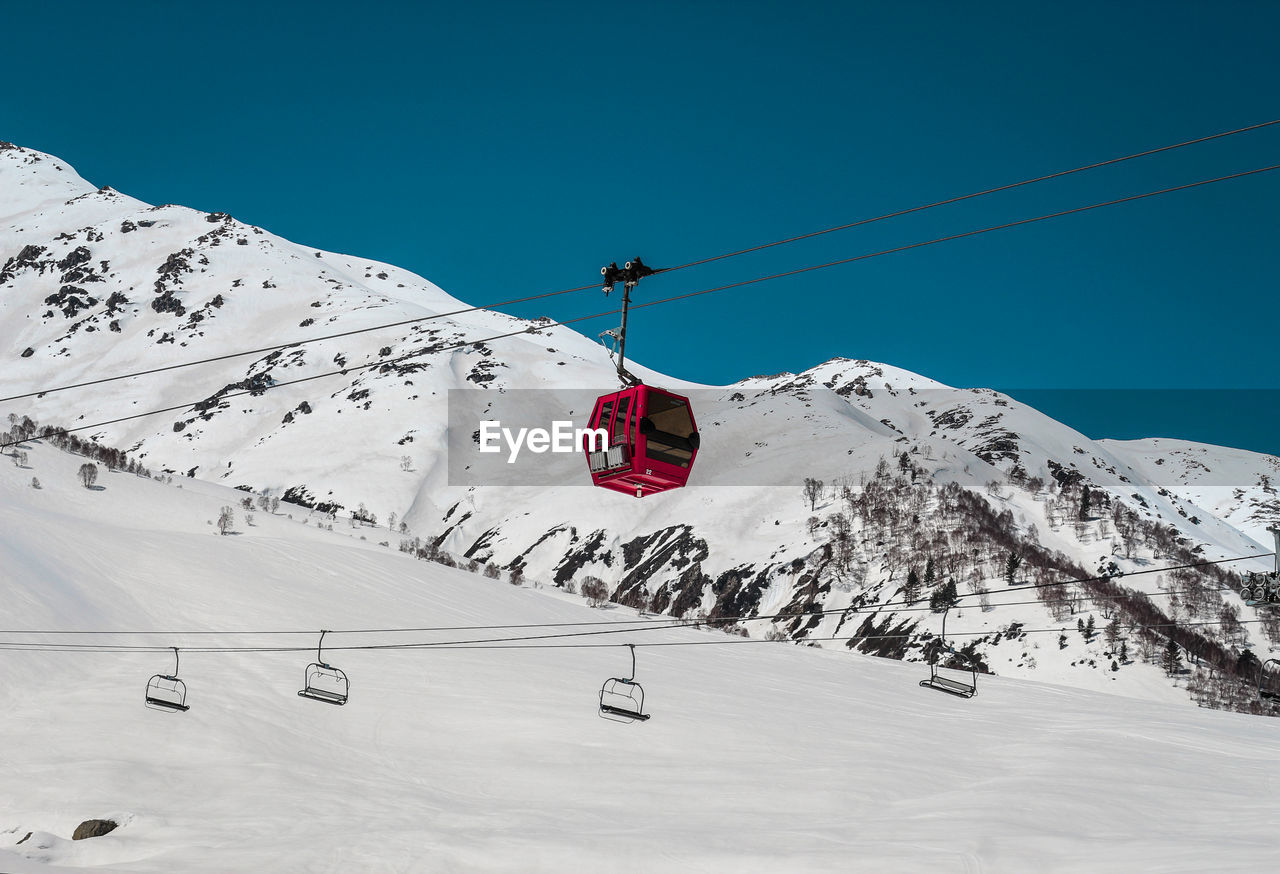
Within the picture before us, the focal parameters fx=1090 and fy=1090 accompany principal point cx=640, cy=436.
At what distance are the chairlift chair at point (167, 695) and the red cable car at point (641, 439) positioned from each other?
31.5m

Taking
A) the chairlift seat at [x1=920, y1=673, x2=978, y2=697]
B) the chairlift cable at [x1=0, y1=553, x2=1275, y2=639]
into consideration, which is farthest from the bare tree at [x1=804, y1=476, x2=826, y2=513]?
the chairlift seat at [x1=920, y1=673, x2=978, y2=697]

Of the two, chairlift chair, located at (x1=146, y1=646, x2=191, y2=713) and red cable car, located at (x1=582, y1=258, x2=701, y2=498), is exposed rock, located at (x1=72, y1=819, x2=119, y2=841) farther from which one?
red cable car, located at (x1=582, y1=258, x2=701, y2=498)

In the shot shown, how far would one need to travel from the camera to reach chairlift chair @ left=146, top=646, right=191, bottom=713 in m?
44.8

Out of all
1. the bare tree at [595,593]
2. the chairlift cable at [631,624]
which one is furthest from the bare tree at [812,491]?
the bare tree at [595,593]

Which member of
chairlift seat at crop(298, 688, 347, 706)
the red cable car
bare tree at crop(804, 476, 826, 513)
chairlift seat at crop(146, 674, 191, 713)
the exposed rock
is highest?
bare tree at crop(804, 476, 826, 513)

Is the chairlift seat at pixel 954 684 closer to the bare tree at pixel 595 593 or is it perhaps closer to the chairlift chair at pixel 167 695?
the chairlift chair at pixel 167 695

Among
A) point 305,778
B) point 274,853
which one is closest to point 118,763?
point 305,778

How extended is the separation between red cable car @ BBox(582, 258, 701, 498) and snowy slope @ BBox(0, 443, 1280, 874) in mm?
14669

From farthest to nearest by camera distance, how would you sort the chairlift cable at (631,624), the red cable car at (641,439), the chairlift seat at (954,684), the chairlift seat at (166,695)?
the chairlift cable at (631,624), the chairlift seat at (954,684), the chairlift seat at (166,695), the red cable car at (641,439)

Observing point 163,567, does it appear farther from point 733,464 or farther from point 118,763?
point 733,464

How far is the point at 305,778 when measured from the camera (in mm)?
41312

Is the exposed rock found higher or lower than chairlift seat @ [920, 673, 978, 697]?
lower

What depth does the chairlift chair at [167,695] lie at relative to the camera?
44.8 m

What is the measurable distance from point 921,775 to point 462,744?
19453mm
